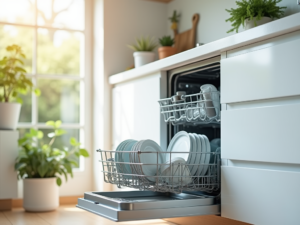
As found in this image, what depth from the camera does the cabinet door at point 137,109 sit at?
8.70 ft

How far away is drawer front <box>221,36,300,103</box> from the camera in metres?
1.60

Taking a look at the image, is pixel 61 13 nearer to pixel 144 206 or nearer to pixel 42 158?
pixel 42 158

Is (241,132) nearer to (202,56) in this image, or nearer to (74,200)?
(202,56)

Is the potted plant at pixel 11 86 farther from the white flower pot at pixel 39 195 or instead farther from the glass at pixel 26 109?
the white flower pot at pixel 39 195

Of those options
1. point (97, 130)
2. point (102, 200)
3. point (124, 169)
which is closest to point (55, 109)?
point (97, 130)

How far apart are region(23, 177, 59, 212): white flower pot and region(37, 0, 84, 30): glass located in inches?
52.0

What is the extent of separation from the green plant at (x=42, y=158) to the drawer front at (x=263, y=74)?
1650 millimetres

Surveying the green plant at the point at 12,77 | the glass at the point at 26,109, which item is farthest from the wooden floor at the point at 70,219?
the green plant at the point at 12,77

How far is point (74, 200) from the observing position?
3516 millimetres

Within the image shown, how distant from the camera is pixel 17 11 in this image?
3527 mm

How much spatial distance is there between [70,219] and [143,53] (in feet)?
4.22

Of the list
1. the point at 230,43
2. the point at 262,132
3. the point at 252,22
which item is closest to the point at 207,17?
the point at 252,22

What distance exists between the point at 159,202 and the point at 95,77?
6.70 feet

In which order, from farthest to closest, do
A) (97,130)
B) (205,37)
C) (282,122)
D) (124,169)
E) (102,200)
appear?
(97,130) < (205,37) < (124,169) < (102,200) < (282,122)
